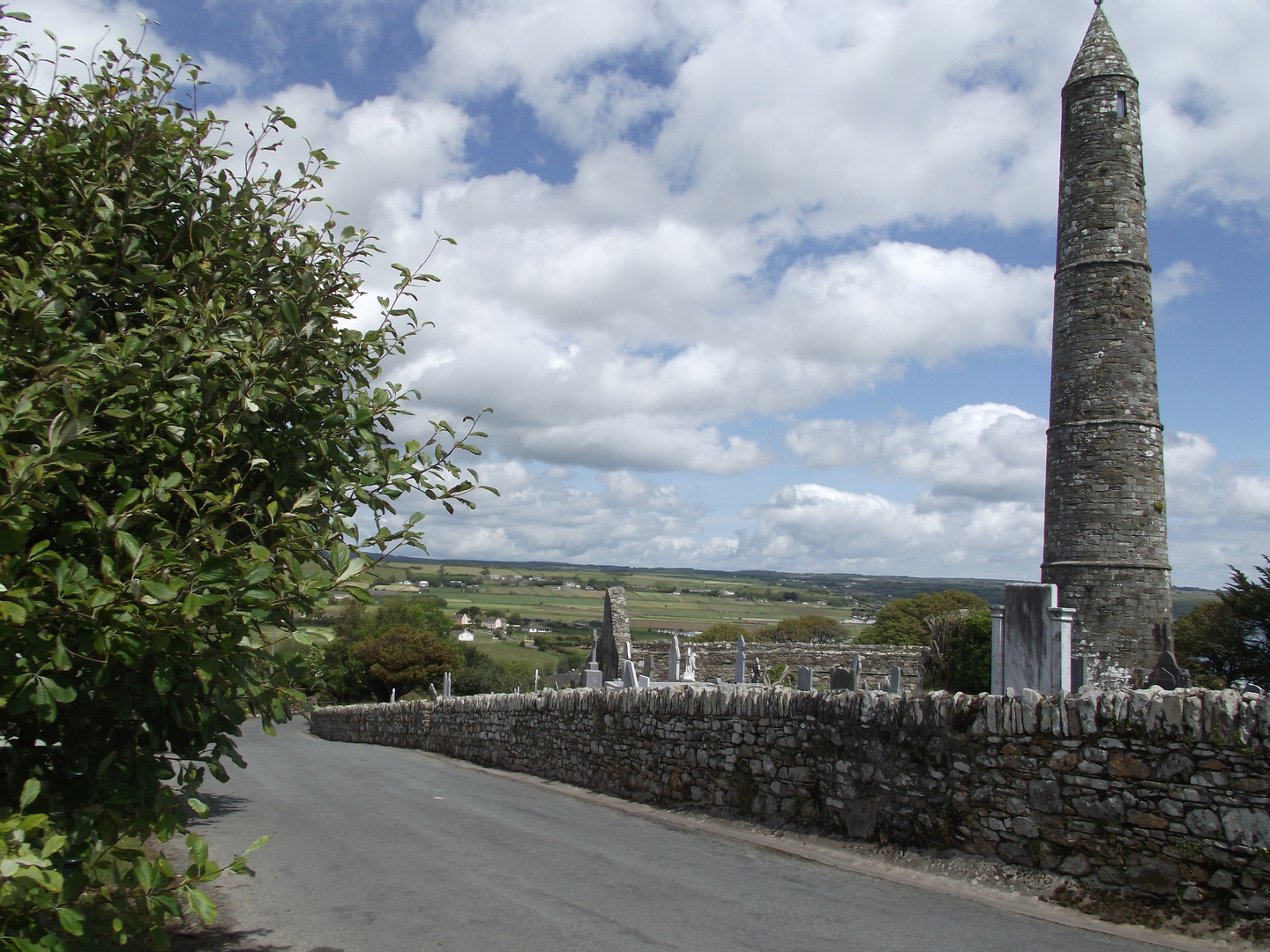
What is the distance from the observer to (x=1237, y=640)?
77.8 ft

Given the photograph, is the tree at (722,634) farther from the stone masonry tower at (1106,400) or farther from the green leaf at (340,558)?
the green leaf at (340,558)

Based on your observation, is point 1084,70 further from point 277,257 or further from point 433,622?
point 433,622

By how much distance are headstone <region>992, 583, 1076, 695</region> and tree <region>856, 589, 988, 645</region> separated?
137 ft

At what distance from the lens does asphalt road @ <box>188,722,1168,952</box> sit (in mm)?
6781

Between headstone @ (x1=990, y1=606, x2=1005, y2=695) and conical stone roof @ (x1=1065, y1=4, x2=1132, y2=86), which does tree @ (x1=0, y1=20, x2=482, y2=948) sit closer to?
headstone @ (x1=990, y1=606, x2=1005, y2=695)

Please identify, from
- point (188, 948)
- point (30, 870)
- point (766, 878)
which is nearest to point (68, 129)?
point (30, 870)

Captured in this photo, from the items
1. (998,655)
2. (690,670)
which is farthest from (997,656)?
(690,670)

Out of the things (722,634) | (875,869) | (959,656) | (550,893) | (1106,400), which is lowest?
(550,893)

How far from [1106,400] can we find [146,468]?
22.8 meters

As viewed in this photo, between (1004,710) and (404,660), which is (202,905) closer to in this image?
(1004,710)

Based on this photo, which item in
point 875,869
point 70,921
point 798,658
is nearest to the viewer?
point 70,921

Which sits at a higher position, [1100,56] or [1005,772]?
[1100,56]

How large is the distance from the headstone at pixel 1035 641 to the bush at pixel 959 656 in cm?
1322

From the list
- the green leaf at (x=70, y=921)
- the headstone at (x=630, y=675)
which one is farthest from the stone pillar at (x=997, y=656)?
the green leaf at (x=70, y=921)
